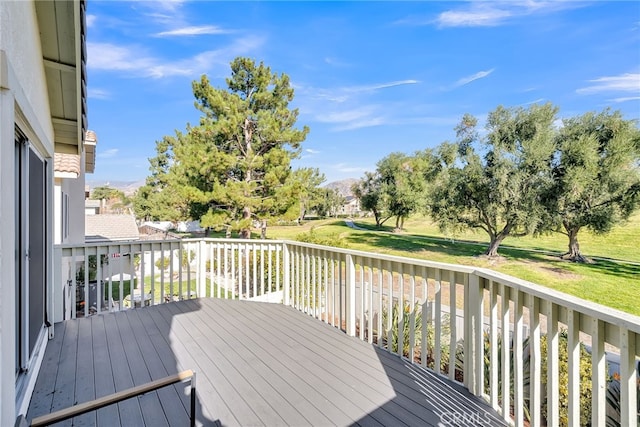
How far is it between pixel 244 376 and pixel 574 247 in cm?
1563

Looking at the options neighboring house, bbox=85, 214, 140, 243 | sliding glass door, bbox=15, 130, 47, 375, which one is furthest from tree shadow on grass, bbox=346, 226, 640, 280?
sliding glass door, bbox=15, 130, 47, 375

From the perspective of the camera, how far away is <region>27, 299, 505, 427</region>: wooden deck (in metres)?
2.01

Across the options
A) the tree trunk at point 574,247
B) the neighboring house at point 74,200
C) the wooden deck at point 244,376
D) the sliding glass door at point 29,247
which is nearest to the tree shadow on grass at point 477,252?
the tree trunk at point 574,247

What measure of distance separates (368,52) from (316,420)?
13580 mm

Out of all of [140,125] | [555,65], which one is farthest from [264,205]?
[140,125]

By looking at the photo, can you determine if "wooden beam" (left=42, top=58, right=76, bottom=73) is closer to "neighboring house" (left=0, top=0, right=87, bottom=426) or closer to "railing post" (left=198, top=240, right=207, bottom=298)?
"neighboring house" (left=0, top=0, right=87, bottom=426)

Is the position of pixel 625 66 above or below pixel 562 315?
above

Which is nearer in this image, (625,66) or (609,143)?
(609,143)

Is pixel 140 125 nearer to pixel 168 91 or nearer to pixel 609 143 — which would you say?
pixel 168 91

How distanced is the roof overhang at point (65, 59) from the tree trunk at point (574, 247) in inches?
626

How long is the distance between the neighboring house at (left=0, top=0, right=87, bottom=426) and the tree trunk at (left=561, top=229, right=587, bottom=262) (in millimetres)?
16012

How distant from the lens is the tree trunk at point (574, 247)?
12.9 metres

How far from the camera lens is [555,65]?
13984mm

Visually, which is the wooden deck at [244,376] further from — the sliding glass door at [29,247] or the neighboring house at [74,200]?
the neighboring house at [74,200]
